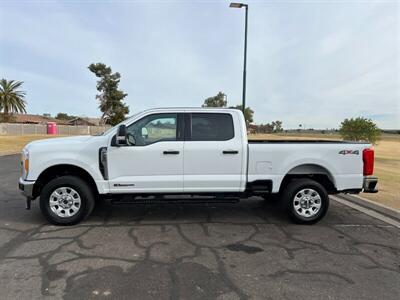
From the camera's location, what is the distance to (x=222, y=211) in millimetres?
5992

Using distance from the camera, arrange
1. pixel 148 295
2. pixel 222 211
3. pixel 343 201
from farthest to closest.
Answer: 1. pixel 343 201
2. pixel 222 211
3. pixel 148 295

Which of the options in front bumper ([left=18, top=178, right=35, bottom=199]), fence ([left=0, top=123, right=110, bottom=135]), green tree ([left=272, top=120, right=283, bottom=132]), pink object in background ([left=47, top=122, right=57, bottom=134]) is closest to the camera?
front bumper ([left=18, top=178, right=35, bottom=199])

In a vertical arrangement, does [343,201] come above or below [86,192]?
below

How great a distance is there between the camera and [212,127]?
5168 millimetres

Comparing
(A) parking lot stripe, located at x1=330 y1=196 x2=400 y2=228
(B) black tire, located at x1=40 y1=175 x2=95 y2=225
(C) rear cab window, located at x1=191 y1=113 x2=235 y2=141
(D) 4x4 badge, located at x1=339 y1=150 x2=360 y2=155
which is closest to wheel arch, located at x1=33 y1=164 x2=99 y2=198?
(B) black tire, located at x1=40 y1=175 x2=95 y2=225

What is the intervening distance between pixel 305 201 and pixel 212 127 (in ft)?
6.71

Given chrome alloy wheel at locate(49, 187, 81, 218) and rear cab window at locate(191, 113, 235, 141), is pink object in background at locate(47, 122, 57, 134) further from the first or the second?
rear cab window at locate(191, 113, 235, 141)

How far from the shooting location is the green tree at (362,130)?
16547 mm

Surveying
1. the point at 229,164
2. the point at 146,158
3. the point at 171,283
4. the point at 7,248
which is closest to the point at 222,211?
the point at 229,164

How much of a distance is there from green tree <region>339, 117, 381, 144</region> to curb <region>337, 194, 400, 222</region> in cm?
1094

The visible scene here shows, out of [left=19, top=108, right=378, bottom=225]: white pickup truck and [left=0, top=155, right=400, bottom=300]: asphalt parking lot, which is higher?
[left=19, top=108, right=378, bottom=225]: white pickup truck

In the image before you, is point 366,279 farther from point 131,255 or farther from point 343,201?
point 343,201

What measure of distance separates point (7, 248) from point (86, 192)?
1289mm

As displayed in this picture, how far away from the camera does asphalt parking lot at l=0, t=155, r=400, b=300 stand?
10.2ft
